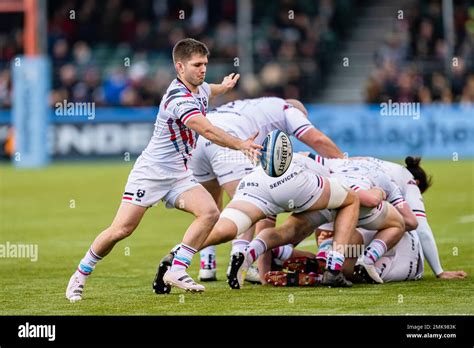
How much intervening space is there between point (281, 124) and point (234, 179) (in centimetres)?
74

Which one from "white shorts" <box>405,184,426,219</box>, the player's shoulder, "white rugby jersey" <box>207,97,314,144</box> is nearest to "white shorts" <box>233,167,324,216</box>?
the player's shoulder

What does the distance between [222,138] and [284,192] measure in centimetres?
100

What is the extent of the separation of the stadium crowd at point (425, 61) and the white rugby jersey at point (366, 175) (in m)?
17.9

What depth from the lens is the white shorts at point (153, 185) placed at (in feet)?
33.7

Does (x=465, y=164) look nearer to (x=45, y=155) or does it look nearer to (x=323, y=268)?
(x=45, y=155)

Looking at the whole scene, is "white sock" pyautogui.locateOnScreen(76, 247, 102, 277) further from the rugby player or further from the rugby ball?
the rugby ball

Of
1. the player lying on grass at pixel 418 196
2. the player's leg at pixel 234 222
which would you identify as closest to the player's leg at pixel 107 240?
the player's leg at pixel 234 222

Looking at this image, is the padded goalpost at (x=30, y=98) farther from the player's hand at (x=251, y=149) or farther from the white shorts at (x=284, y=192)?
the player's hand at (x=251, y=149)

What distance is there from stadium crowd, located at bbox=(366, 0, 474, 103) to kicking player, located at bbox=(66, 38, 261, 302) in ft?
63.4

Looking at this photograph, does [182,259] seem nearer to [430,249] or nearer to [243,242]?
[243,242]

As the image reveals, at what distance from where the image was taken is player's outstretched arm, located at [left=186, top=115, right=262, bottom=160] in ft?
31.3

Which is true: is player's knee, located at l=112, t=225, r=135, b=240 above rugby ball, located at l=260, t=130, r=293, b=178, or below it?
below
